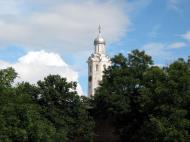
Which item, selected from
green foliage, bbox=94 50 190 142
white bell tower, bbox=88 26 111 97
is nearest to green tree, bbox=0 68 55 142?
green foliage, bbox=94 50 190 142

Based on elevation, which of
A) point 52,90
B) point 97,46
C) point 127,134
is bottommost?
point 127,134

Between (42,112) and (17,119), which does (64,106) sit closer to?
(42,112)

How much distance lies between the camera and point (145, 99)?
5375 cm

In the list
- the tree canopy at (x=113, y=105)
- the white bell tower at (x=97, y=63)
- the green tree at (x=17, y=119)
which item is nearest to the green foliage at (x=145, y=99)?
the tree canopy at (x=113, y=105)

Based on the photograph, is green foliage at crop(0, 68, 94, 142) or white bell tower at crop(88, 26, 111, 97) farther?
white bell tower at crop(88, 26, 111, 97)

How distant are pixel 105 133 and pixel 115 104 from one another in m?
8.43

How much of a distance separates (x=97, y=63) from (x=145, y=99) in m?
42.9

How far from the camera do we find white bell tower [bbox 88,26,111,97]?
9544cm

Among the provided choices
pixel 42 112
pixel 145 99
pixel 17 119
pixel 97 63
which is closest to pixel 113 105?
pixel 145 99

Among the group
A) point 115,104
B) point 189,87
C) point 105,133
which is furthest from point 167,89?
point 105,133

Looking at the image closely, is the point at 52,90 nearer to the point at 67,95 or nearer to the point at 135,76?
the point at 67,95

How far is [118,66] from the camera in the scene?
6159 cm

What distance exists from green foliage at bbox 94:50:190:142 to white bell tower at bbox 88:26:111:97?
33348 millimetres

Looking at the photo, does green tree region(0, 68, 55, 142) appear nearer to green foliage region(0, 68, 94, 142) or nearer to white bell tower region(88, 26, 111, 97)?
green foliage region(0, 68, 94, 142)
